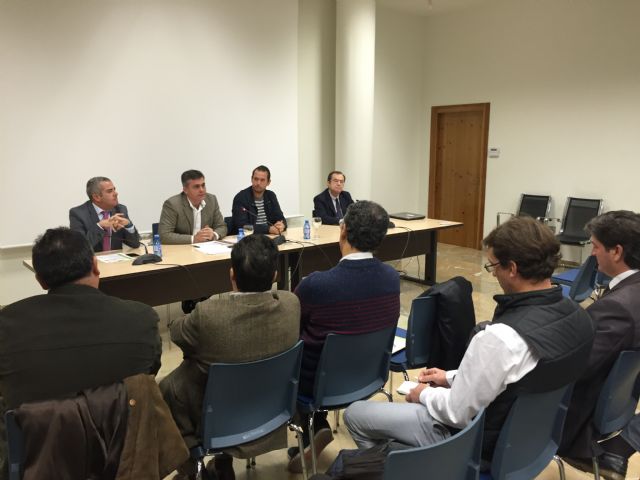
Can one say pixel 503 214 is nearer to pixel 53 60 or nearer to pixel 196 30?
pixel 196 30

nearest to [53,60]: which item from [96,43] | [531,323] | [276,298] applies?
[96,43]

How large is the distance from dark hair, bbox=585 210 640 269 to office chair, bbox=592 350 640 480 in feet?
1.56

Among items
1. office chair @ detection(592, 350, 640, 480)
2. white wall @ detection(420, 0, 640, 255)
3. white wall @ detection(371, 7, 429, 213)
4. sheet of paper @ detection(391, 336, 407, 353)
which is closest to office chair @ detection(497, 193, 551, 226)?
white wall @ detection(420, 0, 640, 255)

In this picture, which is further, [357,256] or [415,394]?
[357,256]

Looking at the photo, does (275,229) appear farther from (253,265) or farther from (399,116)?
(399,116)

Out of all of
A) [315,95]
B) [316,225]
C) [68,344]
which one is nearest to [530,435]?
[68,344]

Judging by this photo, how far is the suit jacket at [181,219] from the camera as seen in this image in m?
3.85

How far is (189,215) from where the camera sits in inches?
158

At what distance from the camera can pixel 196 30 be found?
16.0 feet

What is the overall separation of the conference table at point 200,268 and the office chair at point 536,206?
2.16m

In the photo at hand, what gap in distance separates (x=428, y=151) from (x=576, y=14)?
8.31 ft

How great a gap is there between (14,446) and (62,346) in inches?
11.3

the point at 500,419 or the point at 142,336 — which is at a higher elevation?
the point at 142,336

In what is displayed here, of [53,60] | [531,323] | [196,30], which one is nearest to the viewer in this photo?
[531,323]
